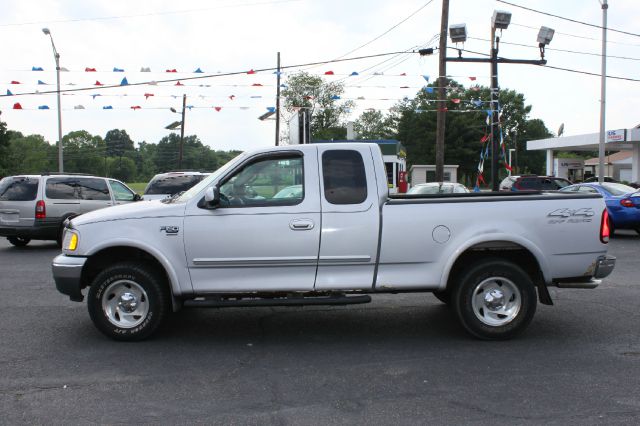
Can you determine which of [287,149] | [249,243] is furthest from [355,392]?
[287,149]

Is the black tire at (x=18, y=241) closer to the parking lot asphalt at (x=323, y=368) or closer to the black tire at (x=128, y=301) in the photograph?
the parking lot asphalt at (x=323, y=368)

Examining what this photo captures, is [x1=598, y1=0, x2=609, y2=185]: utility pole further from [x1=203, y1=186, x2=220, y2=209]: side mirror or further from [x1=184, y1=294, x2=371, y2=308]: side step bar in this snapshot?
[x1=203, y1=186, x2=220, y2=209]: side mirror

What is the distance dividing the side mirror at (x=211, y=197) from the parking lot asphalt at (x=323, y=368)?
4.59ft

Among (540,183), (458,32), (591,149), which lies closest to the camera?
(458,32)

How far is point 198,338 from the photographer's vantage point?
233 inches

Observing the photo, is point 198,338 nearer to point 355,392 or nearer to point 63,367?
point 63,367

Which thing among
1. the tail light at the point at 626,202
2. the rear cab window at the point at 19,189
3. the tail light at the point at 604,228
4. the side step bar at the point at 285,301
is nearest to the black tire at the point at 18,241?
the rear cab window at the point at 19,189

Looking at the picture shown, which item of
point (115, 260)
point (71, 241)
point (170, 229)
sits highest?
point (170, 229)

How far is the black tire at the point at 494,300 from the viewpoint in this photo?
221 inches

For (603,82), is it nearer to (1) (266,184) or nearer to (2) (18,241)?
(2) (18,241)

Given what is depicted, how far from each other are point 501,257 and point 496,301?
468 millimetres

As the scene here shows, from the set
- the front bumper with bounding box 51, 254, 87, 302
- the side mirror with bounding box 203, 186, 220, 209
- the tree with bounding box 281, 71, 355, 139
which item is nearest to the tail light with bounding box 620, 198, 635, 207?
the side mirror with bounding box 203, 186, 220, 209

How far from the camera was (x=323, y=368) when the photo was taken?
195 inches

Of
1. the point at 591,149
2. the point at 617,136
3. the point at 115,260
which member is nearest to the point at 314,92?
the point at 591,149
